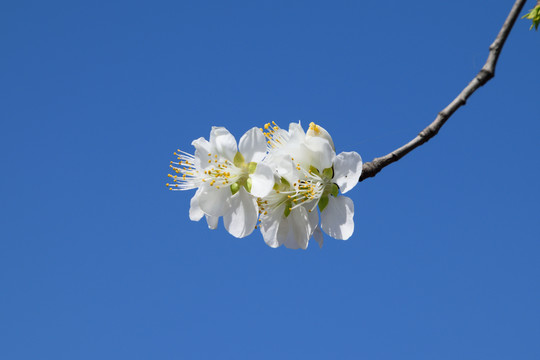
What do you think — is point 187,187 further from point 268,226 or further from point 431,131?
point 431,131

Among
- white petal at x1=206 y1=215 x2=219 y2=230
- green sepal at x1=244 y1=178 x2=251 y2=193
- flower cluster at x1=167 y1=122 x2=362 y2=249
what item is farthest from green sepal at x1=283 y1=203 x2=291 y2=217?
white petal at x1=206 y1=215 x2=219 y2=230

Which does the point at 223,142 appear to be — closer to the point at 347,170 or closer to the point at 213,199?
the point at 213,199

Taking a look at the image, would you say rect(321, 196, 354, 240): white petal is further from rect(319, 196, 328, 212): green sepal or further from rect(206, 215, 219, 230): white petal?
rect(206, 215, 219, 230): white petal

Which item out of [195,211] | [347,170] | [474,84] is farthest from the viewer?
[195,211]

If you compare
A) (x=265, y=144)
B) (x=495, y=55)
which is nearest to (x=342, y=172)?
(x=265, y=144)

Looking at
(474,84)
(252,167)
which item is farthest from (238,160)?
(474,84)

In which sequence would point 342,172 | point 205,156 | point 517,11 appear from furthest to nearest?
1. point 205,156
2. point 342,172
3. point 517,11
